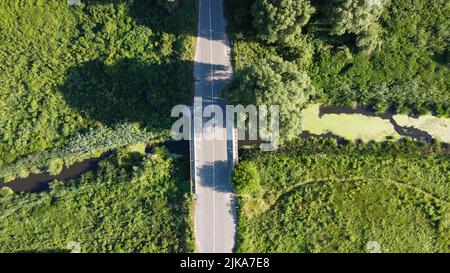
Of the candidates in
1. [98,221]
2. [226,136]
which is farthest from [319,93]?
[98,221]

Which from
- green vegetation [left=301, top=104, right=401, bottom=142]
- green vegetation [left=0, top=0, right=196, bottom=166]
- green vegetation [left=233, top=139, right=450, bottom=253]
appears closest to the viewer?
green vegetation [left=233, top=139, right=450, bottom=253]

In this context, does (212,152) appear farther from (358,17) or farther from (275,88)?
(358,17)

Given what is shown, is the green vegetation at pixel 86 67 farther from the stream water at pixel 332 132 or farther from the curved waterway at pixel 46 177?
the stream water at pixel 332 132


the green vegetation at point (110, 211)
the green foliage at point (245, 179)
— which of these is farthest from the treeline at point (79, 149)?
the green foliage at point (245, 179)

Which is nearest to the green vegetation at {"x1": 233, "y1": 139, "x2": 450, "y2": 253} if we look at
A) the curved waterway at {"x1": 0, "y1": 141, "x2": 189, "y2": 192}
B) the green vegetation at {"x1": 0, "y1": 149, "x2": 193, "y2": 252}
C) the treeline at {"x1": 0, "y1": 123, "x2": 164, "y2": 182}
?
the green vegetation at {"x1": 0, "y1": 149, "x2": 193, "y2": 252}

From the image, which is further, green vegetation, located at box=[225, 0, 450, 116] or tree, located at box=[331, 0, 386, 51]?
green vegetation, located at box=[225, 0, 450, 116]

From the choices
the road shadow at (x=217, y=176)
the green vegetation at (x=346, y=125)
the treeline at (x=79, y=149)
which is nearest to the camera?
the road shadow at (x=217, y=176)

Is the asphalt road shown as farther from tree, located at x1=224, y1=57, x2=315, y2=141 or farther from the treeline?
the treeline
